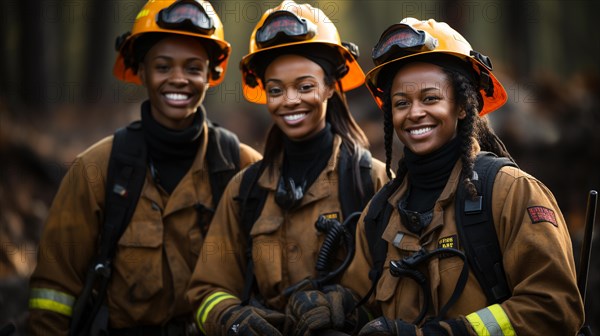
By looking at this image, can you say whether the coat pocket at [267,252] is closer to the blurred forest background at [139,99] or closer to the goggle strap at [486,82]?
the goggle strap at [486,82]

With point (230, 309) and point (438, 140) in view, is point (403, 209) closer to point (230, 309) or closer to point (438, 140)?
point (438, 140)

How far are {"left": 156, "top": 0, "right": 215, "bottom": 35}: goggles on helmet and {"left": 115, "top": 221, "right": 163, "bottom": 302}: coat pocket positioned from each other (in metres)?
1.39

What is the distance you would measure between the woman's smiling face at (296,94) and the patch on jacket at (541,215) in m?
1.66

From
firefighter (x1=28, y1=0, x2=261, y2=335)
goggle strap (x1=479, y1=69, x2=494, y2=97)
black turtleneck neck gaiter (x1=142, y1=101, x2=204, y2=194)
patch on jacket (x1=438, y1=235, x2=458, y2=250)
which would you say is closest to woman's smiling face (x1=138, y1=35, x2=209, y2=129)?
firefighter (x1=28, y1=0, x2=261, y2=335)

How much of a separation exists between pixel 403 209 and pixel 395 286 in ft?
1.28

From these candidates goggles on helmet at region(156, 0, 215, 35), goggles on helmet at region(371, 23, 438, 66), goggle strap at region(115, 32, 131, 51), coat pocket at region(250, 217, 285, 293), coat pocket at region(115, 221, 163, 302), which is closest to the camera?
goggles on helmet at region(371, 23, 438, 66)

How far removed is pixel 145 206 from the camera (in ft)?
15.8

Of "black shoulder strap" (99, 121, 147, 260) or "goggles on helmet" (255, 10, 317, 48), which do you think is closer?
"goggles on helmet" (255, 10, 317, 48)

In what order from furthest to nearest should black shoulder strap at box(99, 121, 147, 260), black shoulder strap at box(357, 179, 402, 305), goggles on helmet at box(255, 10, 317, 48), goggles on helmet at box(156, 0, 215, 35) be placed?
goggles on helmet at box(156, 0, 215, 35) → black shoulder strap at box(99, 121, 147, 260) → goggles on helmet at box(255, 10, 317, 48) → black shoulder strap at box(357, 179, 402, 305)

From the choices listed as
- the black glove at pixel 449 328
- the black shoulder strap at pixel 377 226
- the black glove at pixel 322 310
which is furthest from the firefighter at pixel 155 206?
the black glove at pixel 449 328

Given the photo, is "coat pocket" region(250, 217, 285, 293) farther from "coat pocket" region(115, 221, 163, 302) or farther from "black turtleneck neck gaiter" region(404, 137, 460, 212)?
"black turtleneck neck gaiter" region(404, 137, 460, 212)

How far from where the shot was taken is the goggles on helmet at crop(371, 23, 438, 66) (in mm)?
3566

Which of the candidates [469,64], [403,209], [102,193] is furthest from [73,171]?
[469,64]

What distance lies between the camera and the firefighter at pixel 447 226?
3.09 metres
